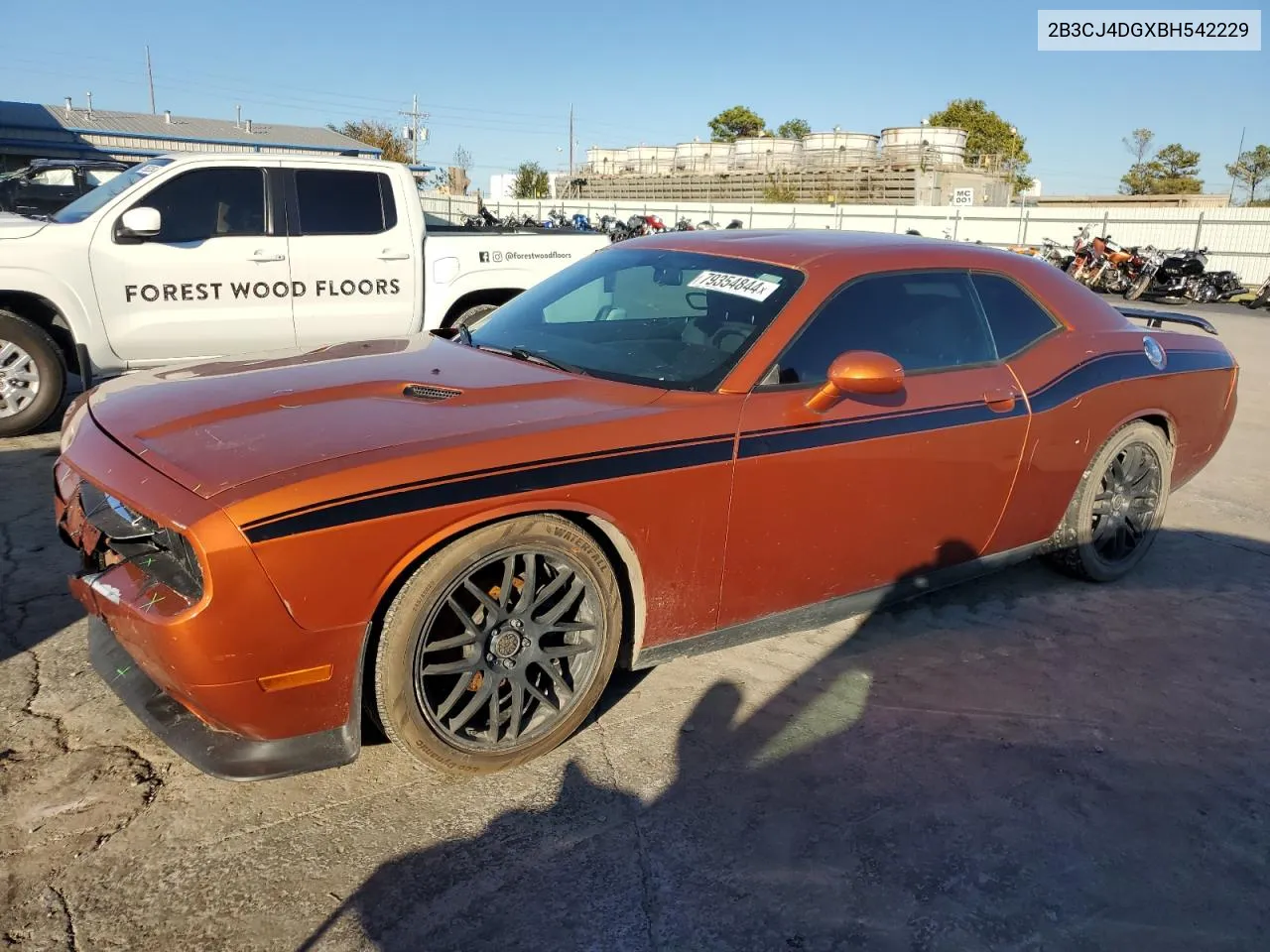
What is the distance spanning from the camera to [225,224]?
261 inches

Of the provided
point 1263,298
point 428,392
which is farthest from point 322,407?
point 1263,298

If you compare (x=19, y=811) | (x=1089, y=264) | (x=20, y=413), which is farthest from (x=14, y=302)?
(x=1089, y=264)

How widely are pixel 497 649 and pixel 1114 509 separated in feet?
10.7

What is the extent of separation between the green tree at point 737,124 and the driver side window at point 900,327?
8360 cm

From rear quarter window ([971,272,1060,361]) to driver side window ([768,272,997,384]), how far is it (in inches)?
2.6

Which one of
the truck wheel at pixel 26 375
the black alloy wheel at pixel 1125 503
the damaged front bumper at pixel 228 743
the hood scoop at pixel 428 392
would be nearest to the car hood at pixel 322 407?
the hood scoop at pixel 428 392

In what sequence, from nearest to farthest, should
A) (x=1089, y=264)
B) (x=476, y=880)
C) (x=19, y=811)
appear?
(x=476, y=880)
(x=19, y=811)
(x=1089, y=264)

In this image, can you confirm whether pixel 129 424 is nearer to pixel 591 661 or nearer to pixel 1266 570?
pixel 591 661

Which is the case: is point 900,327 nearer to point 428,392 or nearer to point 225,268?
point 428,392

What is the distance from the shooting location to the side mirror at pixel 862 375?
315cm

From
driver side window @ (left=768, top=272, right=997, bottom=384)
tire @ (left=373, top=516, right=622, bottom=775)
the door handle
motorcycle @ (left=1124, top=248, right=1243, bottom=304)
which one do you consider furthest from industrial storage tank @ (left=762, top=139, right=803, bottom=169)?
tire @ (left=373, top=516, right=622, bottom=775)

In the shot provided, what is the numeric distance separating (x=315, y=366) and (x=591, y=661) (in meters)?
1.44

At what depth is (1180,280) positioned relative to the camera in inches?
803

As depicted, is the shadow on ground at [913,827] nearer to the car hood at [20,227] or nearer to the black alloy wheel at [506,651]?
the black alloy wheel at [506,651]
